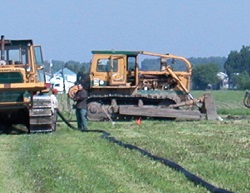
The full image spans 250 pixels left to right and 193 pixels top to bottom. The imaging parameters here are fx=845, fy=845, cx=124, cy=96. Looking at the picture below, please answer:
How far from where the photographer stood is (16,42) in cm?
2700

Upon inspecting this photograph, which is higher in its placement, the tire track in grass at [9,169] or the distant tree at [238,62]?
the tire track in grass at [9,169]

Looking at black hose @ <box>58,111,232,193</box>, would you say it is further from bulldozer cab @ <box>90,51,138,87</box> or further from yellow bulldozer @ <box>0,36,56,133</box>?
bulldozer cab @ <box>90,51,138,87</box>

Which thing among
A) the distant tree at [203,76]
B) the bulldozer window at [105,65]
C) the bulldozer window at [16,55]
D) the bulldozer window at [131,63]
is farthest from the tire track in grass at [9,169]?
the distant tree at [203,76]

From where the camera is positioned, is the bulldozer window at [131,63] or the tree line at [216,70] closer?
the bulldozer window at [131,63]

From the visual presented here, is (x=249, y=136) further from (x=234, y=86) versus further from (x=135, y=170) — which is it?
(x=234, y=86)

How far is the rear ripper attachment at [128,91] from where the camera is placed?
34.7 m

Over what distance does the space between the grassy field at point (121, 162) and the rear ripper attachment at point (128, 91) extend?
879 centimetres

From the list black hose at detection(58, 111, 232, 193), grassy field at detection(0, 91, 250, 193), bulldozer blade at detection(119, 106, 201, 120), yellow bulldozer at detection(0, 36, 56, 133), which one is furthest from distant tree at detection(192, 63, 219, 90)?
black hose at detection(58, 111, 232, 193)

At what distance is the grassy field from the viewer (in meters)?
13.5

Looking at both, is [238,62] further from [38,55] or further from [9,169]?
[9,169]

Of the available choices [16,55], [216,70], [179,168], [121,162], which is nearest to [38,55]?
[16,55]

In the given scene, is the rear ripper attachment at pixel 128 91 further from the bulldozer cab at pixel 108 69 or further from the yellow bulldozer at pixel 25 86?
the yellow bulldozer at pixel 25 86

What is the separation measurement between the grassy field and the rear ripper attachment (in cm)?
879

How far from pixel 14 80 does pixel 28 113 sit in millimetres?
1598
